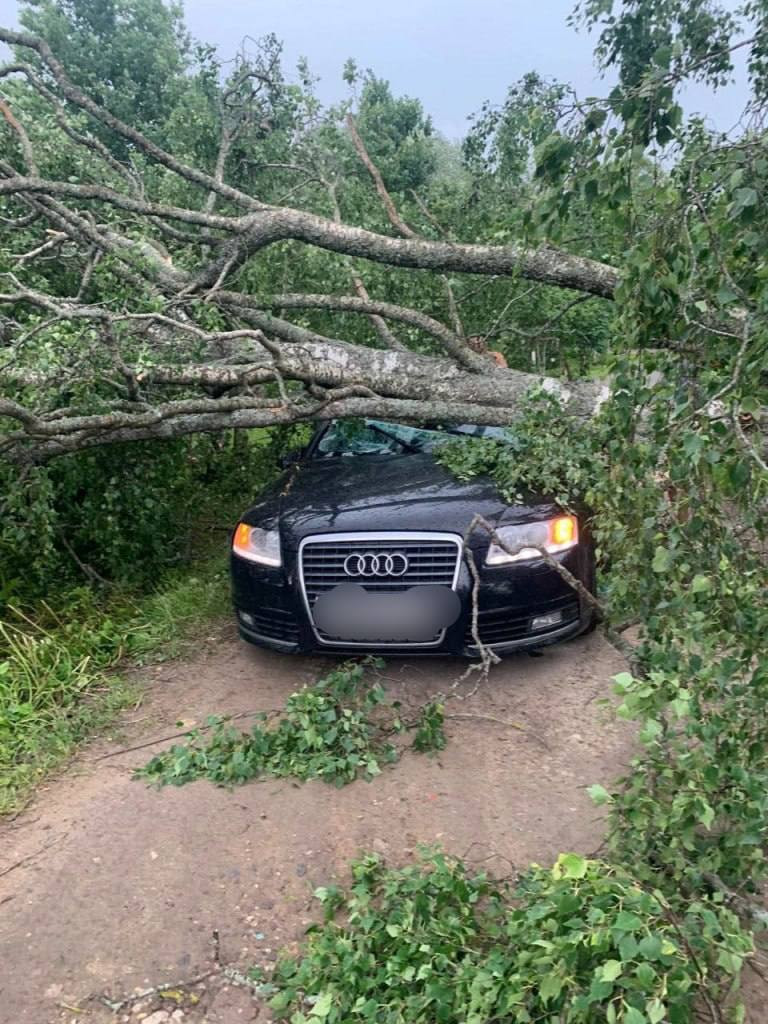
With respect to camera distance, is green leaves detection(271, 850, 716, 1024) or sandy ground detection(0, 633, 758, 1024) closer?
green leaves detection(271, 850, 716, 1024)

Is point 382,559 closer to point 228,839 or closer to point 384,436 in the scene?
point 228,839

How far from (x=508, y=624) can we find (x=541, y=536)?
0.46 meters

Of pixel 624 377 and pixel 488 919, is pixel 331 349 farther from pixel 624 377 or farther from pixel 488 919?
pixel 488 919

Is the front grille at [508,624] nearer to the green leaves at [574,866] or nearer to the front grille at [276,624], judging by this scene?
the front grille at [276,624]

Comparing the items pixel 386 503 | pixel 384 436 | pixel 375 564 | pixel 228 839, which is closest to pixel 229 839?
pixel 228 839

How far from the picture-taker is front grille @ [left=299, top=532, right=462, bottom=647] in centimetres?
382

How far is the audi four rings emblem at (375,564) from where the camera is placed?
3844 millimetres

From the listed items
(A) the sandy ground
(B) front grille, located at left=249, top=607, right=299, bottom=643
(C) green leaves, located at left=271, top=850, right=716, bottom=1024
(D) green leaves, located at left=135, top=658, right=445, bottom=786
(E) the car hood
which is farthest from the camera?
(B) front grille, located at left=249, top=607, right=299, bottom=643

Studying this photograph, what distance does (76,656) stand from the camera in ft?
15.1

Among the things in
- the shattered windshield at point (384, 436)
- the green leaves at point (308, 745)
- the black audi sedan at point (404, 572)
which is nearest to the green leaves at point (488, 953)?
the green leaves at point (308, 745)

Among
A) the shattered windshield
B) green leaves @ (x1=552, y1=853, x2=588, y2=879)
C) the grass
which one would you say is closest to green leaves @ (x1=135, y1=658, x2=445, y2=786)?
the grass

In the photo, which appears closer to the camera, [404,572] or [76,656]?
[404,572]

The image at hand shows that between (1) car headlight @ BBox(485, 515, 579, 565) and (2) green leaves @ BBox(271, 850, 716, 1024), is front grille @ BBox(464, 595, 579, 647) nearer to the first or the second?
(1) car headlight @ BBox(485, 515, 579, 565)

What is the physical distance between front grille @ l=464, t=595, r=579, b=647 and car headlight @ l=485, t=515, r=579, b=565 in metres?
0.25
